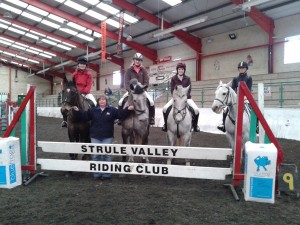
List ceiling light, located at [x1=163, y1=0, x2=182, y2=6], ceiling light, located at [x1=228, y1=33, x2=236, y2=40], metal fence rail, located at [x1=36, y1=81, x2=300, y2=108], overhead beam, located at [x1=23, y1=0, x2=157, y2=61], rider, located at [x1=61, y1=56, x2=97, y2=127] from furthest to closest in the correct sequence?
1. overhead beam, located at [x1=23, y1=0, x2=157, y2=61]
2. ceiling light, located at [x1=228, y1=33, x2=236, y2=40]
3. ceiling light, located at [x1=163, y1=0, x2=182, y2=6]
4. metal fence rail, located at [x1=36, y1=81, x2=300, y2=108]
5. rider, located at [x1=61, y1=56, x2=97, y2=127]

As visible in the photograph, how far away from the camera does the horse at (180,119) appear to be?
4.90 meters

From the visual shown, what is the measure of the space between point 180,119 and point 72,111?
2.13 meters

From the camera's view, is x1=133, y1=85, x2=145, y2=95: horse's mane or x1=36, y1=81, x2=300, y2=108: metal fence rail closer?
x1=133, y1=85, x2=145, y2=95: horse's mane

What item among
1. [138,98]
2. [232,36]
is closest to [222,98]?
[138,98]

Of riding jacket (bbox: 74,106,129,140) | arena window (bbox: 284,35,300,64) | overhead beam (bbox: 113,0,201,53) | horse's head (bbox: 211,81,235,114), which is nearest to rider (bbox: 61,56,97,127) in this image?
riding jacket (bbox: 74,106,129,140)

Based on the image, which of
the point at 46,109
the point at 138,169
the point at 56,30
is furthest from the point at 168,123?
the point at 46,109

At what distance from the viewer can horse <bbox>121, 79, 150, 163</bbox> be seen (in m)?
4.68

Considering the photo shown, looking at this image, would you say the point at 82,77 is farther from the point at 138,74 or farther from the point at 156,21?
the point at 156,21

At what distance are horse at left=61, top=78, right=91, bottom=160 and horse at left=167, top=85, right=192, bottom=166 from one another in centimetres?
176

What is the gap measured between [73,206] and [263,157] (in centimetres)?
267

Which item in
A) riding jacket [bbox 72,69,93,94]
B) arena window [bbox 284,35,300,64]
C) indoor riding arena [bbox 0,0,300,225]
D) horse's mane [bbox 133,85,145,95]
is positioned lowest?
indoor riding arena [bbox 0,0,300,225]

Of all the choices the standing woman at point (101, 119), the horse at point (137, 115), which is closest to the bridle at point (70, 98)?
the standing woman at point (101, 119)

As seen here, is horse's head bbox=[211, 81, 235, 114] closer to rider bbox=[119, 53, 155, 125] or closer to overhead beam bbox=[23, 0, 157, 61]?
rider bbox=[119, 53, 155, 125]

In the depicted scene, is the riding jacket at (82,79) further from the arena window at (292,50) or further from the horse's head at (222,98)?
the arena window at (292,50)
